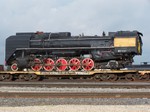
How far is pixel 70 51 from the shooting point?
23.9 metres

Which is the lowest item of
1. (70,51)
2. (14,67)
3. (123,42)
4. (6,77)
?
(6,77)

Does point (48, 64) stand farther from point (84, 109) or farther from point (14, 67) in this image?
point (84, 109)

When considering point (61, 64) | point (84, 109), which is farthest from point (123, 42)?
point (84, 109)

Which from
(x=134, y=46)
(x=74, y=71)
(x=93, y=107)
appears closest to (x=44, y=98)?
(x=93, y=107)

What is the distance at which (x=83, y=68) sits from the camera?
2338 cm

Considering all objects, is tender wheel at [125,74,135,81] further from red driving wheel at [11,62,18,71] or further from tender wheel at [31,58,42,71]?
red driving wheel at [11,62,18,71]

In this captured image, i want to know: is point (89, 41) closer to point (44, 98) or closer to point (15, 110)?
point (44, 98)

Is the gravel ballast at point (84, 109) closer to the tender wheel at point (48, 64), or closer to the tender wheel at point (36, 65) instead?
the tender wheel at point (48, 64)

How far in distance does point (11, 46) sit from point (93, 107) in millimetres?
15812

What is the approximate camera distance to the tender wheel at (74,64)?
23.3 metres

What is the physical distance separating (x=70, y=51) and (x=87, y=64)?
154 cm

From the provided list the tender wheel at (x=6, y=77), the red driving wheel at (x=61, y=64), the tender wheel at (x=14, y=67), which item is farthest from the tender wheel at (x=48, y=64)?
the tender wheel at (x=6, y=77)

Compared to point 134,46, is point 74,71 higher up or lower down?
lower down

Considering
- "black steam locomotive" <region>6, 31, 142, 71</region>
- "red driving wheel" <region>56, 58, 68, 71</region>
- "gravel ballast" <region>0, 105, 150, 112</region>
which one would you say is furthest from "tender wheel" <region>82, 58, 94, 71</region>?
"gravel ballast" <region>0, 105, 150, 112</region>
